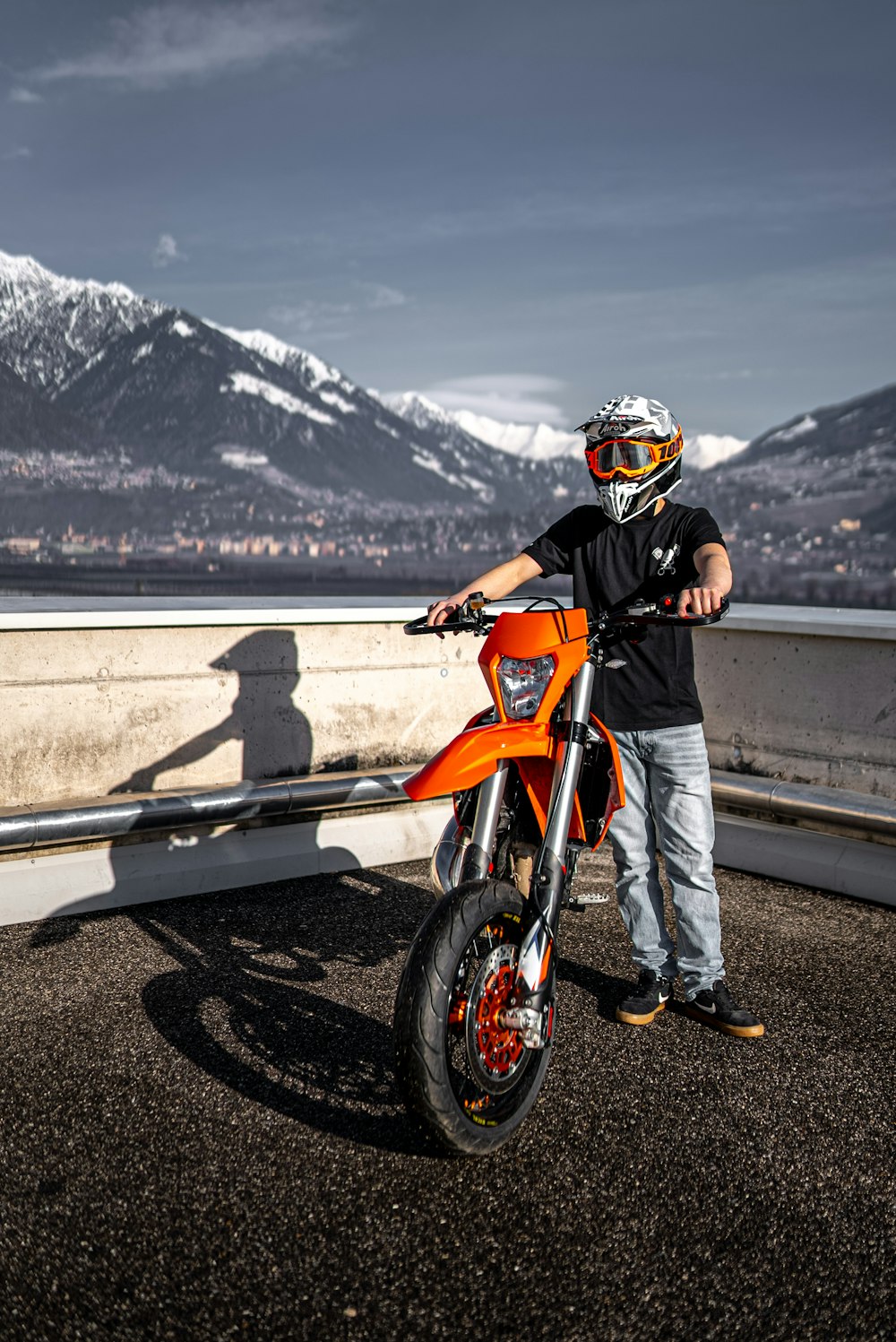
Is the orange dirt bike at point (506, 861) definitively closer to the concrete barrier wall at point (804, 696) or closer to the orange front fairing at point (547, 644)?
the orange front fairing at point (547, 644)

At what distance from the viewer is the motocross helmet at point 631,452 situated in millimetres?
3670

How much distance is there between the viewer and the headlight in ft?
10.7

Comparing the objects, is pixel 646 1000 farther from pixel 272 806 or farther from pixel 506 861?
Answer: pixel 272 806

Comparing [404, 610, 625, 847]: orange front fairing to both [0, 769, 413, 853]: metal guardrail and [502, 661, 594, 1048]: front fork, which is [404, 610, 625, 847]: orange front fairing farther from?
[0, 769, 413, 853]: metal guardrail

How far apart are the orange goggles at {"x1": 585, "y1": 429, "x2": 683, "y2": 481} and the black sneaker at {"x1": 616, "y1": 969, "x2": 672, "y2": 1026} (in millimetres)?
1828

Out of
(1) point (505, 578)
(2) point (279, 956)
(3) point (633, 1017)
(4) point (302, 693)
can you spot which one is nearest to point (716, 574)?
(1) point (505, 578)

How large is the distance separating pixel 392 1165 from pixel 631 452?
2320 millimetres

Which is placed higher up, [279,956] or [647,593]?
[647,593]

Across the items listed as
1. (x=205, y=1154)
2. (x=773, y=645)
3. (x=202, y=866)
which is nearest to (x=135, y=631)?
(x=202, y=866)

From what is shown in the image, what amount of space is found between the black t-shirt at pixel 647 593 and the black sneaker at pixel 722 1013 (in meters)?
1.00

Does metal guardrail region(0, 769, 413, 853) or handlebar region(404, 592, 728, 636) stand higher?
handlebar region(404, 592, 728, 636)

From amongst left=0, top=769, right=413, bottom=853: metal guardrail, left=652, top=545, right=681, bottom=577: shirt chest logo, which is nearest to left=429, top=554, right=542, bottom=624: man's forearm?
left=652, top=545, right=681, bottom=577: shirt chest logo

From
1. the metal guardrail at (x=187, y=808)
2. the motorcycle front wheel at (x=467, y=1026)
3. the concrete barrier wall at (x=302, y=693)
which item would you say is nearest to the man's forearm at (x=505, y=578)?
the motorcycle front wheel at (x=467, y=1026)

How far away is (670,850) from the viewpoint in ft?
13.1
